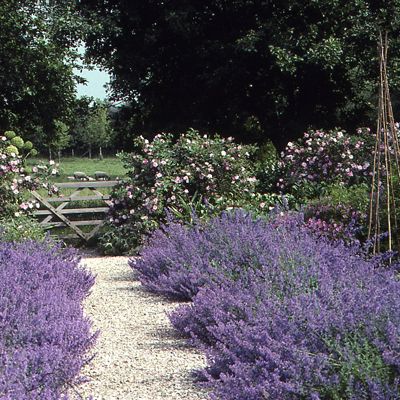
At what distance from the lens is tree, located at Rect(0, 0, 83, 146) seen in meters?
16.9

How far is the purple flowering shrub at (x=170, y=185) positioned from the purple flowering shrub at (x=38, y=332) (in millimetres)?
4467

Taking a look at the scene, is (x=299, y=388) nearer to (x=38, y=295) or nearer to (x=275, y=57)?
(x=38, y=295)

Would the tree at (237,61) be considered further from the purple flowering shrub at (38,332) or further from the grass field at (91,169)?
the purple flowering shrub at (38,332)

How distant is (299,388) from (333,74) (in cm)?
1504

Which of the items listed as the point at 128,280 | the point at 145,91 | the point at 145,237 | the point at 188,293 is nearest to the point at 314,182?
the point at 145,237

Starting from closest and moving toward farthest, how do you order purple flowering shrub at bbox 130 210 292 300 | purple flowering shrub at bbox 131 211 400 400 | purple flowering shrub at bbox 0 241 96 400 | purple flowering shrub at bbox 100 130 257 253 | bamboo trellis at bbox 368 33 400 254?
purple flowering shrub at bbox 131 211 400 400
purple flowering shrub at bbox 0 241 96 400
purple flowering shrub at bbox 130 210 292 300
bamboo trellis at bbox 368 33 400 254
purple flowering shrub at bbox 100 130 257 253

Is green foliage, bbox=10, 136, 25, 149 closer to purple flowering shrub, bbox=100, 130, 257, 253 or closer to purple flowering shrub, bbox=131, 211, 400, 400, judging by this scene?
purple flowering shrub, bbox=100, 130, 257, 253

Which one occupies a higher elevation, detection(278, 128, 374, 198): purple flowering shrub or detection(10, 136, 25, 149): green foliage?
detection(10, 136, 25, 149): green foliage

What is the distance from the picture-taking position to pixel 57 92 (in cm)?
1806

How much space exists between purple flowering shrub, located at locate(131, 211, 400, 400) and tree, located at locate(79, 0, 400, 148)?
35.6 ft

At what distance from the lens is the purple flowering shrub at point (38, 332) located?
11.1 ft

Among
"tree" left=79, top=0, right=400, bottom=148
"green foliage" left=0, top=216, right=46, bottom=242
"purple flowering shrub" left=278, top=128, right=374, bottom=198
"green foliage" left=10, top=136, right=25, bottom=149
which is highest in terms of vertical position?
"tree" left=79, top=0, right=400, bottom=148

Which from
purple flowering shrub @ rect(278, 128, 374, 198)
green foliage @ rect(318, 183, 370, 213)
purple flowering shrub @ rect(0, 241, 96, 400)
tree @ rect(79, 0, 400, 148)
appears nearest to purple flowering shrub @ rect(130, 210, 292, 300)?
purple flowering shrub @ rect(0, 241, 96, 400)

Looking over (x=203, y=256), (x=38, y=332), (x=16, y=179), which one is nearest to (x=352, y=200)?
(x=203, y=256)
